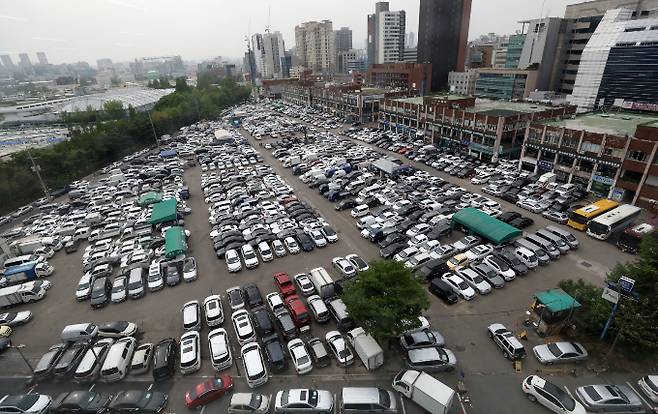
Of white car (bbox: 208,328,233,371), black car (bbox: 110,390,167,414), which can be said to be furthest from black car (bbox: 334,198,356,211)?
black car (bbox: 110,390,167,414)

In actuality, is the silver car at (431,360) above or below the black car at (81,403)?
above

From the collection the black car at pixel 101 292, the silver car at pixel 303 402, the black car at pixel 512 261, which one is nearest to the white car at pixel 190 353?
the silver car at pixel 303 402

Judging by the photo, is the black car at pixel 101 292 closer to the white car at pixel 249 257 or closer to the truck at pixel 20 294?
the truck at pixel 20 294

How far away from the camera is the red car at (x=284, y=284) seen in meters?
24.1

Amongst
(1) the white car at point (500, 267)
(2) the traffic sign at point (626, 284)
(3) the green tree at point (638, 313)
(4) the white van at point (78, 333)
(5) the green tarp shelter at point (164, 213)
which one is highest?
(2) the traffic sign at point (626, 284)

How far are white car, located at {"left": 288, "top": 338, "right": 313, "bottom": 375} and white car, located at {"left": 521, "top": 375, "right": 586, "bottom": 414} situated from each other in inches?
467

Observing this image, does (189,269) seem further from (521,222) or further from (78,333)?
(521,222)

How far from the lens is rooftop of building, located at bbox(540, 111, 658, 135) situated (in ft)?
138

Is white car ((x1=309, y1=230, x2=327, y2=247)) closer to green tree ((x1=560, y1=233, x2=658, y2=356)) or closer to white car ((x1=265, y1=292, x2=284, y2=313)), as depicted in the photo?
white car ((x1=265, y1=292, x2=284, y2=313))

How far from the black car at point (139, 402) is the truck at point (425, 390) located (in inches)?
503

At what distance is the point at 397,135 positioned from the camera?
6900 centimetres

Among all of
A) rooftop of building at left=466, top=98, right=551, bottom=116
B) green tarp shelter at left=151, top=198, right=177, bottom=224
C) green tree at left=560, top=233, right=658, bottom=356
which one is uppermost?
rooftop of building at left=466, top=98, right=551, bottom=116

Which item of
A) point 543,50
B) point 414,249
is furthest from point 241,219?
point 543,50

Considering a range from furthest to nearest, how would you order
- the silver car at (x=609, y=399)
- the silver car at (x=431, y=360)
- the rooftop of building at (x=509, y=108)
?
the rooftop of building at (x=509, y=108), the silver car at (x=431, y=360), the silver car at (x=609, y=399)
